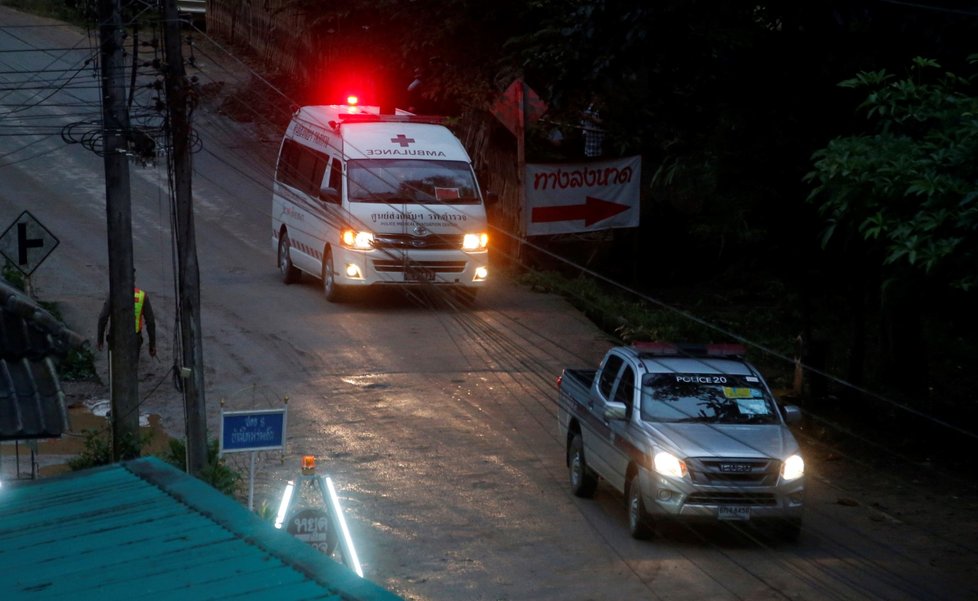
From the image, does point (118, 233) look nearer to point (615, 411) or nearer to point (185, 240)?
point (185, 240)

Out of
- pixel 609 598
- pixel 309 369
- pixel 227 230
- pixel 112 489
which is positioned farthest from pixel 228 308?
pixel 112 489

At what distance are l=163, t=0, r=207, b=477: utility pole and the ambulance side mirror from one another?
7.13 meters

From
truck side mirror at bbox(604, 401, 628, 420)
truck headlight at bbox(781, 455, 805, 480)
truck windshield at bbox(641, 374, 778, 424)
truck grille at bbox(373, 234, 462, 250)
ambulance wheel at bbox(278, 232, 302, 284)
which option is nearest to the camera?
truck headlight at bbox(781, 455, 805, 480)

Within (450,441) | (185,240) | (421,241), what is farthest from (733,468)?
(421,241)

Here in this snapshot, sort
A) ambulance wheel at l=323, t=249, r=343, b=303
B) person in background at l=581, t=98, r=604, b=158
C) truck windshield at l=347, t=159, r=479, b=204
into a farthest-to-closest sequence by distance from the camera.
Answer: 1. person in background at l=581, t=98, r=604, b=158
2. ambulance wheel at l=323, t=249, r=343, b=303
3. truck windshield at l=347, t=159, r=479, b=204

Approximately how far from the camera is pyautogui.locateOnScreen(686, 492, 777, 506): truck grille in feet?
40.9

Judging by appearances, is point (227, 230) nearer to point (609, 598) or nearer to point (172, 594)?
point (609, 598)

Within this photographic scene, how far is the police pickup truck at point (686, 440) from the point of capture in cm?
1256

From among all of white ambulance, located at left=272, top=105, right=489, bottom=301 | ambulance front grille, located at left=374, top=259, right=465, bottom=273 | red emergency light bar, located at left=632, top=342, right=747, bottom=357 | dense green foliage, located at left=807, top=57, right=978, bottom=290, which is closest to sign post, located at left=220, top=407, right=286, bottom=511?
red emergency light bar, located at left=632, top=342, right=747, bottom=357

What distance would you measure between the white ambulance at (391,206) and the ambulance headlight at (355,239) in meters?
0.02

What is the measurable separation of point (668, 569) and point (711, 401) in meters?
2.25

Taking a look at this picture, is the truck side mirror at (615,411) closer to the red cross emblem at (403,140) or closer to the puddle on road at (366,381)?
the puddle on road at (366,381)

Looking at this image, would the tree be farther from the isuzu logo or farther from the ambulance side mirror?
the ambulance side mirror

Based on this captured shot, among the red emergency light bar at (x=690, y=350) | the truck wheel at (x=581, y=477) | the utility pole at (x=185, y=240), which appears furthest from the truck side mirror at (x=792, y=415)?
the utility pole at (x=185, y=240)
